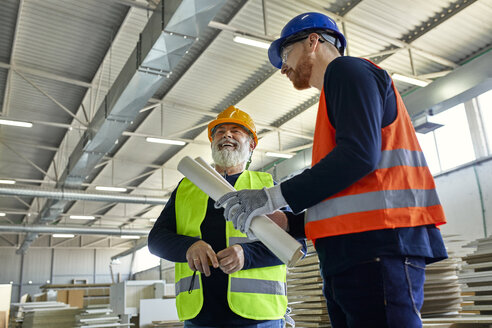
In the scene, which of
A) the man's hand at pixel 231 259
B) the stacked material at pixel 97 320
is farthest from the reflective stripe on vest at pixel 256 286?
the stacked material at pixel 97 320

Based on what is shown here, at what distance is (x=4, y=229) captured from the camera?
769 inches

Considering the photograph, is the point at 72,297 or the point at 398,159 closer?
the point at 398,159

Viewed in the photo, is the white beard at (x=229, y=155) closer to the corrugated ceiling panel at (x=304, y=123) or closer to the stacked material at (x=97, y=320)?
the stacked material at (x=97, y=320)

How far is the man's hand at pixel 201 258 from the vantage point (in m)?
2.07

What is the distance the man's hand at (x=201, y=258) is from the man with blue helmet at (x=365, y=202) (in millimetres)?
561

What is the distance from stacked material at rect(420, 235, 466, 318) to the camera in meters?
4.30

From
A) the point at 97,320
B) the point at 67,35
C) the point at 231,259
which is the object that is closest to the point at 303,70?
the point at 231,259

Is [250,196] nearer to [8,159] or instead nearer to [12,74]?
[12,74]

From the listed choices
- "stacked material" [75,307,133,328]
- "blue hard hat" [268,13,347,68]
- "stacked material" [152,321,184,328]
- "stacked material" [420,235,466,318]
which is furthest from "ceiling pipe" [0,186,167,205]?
"blue hard hat" [268,13,347,68]

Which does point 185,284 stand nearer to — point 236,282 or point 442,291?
point 236,282

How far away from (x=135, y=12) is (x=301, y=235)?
27.1 ft

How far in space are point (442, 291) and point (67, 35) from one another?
9.18 metres

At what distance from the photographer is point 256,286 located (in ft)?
7.48

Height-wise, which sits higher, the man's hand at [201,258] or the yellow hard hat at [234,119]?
the yellow hard hat at [234,119]
